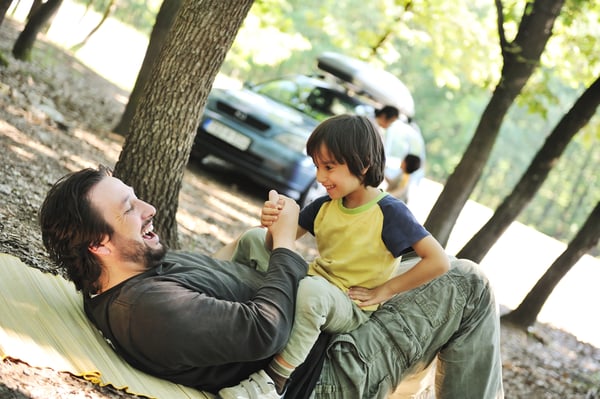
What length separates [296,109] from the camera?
11.4m

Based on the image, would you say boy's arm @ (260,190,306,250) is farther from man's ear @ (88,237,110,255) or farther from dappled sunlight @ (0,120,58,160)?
dappled sunlight @ (0,120,58,160)

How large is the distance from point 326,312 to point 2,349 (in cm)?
132

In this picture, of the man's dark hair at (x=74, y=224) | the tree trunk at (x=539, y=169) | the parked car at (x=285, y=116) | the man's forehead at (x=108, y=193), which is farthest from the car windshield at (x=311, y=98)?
the man's dark hair at (x=74, y=224)

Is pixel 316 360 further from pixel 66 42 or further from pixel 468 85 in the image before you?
pixel 468 85

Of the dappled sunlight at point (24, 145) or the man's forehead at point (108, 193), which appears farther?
the dappled sunlight at point (24, 145)

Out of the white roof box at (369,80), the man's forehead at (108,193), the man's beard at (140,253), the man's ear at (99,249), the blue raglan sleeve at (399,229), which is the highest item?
the white roof box at (369,80)

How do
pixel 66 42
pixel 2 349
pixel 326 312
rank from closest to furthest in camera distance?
1. pixel 2 349
2. pixel 326 312
3. pixel 66 42

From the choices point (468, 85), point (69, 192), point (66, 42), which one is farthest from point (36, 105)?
point (468, 85)

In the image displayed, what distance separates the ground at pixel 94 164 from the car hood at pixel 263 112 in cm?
111

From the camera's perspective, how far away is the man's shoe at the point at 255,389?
301 cm

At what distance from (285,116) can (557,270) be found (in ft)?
14.6

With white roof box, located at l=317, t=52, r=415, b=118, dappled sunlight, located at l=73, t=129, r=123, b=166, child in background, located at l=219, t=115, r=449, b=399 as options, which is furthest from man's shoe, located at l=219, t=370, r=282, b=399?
white roof box, located at l=317, t=52, r=415, b=118

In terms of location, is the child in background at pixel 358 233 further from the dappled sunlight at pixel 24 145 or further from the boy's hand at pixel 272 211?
the dappled sunlight at pixel 24 145

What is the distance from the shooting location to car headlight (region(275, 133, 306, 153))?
1020 cm
